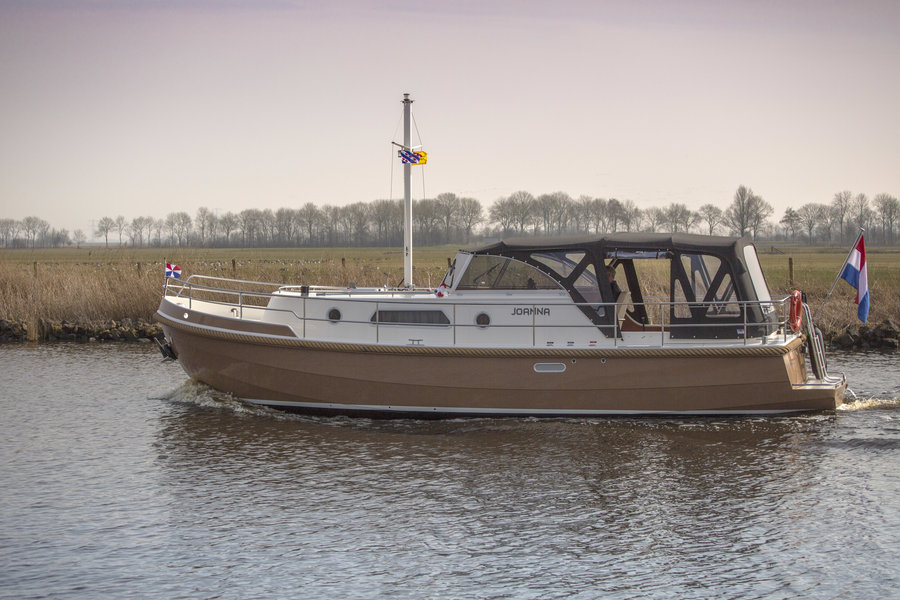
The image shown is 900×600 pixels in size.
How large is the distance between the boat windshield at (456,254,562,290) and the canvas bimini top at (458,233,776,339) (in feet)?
0.05

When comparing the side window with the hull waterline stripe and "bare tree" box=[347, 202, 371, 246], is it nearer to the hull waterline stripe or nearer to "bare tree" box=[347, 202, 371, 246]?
the hull waterline stripe

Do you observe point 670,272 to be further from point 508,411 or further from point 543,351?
point 508,411

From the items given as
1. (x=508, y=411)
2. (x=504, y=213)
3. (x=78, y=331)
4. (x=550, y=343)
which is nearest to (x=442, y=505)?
(x=508, y=411)

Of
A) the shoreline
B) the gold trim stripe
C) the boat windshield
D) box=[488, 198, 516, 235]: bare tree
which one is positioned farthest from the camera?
box=[488, 198, 516, 235]: bare tree

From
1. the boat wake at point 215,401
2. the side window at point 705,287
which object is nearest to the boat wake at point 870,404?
the side window at point 705,287

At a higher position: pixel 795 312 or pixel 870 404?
pixel 795 312

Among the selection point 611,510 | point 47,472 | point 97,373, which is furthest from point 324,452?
point 97,373

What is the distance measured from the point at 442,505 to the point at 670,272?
5.68 m

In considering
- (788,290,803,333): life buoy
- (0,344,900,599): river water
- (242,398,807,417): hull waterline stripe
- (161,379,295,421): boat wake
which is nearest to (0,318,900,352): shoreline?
(161,379,295,421): boat wake

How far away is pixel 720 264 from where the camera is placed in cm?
1277

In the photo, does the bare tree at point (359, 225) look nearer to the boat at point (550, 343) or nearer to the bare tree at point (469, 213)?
the bare tree at point (469, 213)

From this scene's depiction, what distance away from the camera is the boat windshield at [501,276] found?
1314cm

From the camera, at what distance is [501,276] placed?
1327 centimetres

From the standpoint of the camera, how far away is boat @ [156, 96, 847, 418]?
40.9ft
